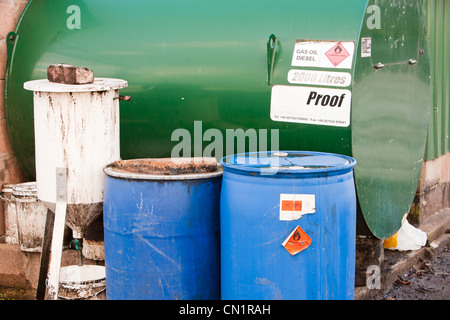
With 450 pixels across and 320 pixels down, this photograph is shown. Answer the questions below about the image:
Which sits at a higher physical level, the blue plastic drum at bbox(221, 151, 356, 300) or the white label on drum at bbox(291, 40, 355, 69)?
the white label on drum at bbox(291, 40, 355, 69)

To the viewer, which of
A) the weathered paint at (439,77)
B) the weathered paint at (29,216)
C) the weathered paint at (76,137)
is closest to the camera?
the weathered paint at (76,137)

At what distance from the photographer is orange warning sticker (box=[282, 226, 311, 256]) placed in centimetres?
309

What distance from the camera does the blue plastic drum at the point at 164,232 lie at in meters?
3.38

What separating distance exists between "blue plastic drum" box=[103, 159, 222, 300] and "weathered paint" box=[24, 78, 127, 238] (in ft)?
0.67

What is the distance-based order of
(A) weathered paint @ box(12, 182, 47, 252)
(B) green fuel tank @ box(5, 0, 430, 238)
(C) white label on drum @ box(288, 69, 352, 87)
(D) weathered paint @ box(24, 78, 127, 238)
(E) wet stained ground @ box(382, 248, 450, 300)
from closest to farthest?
(D) weathered paint @ box(24, 78, 127, 238) < (C) white label on drum @ box(288, 69, 352, 87) < (B) green fuel tank @ box(5, 0, 430, 238) < (A) weathered paint @ box(12, 182, 47, 252) < (E) wet stained ground @ box(382, 248, 450, 300)

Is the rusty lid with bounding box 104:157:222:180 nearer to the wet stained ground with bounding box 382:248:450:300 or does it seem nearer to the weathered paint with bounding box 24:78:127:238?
the weathered paint with bounding box 24:78:127:238

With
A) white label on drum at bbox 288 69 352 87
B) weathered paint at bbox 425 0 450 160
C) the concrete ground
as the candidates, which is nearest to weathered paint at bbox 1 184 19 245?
the concrete ground

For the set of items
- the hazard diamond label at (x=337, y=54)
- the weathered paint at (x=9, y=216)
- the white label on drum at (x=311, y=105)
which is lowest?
the weathered paint at (x=9, y=216)

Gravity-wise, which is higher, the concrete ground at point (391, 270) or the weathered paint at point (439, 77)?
the weathered paint at point (439, 77)

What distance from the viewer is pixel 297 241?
309cm

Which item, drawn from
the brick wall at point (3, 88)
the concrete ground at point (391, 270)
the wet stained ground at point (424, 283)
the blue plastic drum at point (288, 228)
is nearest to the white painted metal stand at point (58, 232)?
the concrete ground at point (391, 270)

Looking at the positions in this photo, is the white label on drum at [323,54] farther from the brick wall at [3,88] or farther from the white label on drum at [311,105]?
the brick wall at [3,88]

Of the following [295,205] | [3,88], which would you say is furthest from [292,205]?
[3,88]

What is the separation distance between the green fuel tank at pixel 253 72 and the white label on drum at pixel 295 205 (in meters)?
0.85
